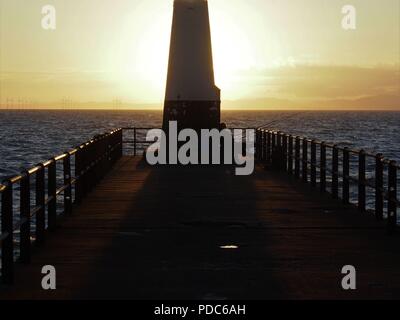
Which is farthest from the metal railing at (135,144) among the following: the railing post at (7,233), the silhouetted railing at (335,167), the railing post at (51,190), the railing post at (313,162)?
the railing post at (7,233)

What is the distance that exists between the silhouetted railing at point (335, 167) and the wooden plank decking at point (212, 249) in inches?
16.2

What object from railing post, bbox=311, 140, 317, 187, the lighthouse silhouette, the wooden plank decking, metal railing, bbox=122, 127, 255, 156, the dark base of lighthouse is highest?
the lighthouse silhouette

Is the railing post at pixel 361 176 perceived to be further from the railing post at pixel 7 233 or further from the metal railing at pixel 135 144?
the metal railing at pixel 135 144

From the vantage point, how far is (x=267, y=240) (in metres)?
13.0

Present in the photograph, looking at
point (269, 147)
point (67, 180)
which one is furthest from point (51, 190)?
point (269, 147)

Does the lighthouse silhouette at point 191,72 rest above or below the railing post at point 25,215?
above

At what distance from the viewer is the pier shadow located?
31.4ft

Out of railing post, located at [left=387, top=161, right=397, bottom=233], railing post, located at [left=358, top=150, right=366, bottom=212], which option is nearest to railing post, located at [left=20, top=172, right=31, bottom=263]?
railing post, located at [left=387, top=161, right=397, bottom=233]

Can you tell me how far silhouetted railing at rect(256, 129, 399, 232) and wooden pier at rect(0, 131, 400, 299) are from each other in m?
0.32

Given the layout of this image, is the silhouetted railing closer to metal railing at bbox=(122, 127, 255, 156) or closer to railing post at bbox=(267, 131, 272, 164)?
railing post at bbox=(267, 131, 272, 164)

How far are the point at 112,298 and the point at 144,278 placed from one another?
1056 mm

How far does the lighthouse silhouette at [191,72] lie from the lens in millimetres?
31922

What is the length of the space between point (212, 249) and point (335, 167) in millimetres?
7410
